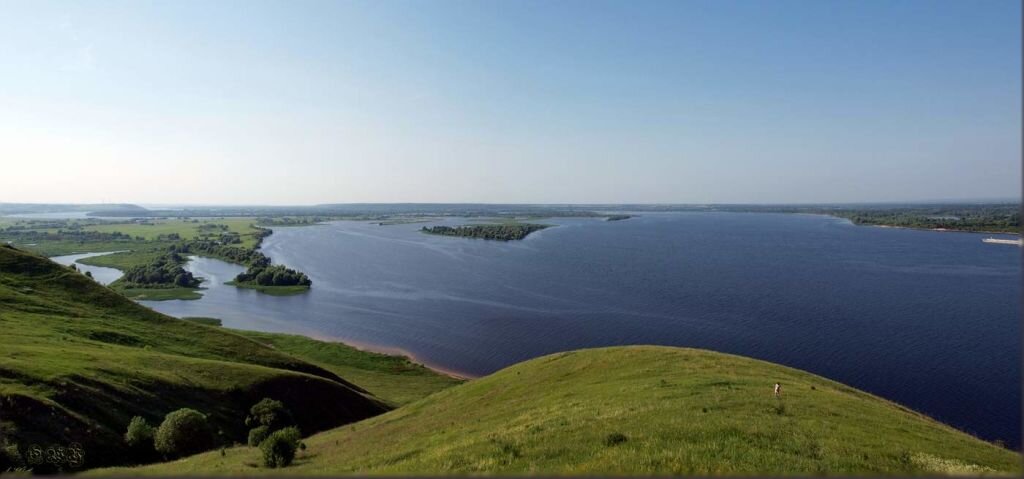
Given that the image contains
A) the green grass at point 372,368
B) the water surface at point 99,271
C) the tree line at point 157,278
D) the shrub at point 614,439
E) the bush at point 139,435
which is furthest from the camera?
the water surface at point 99,271

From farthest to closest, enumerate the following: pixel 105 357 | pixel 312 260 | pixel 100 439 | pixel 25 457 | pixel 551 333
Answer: pixel 312 260, pixel 551 333, pixel 105 357, pixel 100 439, pixel 25 457

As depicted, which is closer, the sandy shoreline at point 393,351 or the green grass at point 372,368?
the green grass at point 372,368

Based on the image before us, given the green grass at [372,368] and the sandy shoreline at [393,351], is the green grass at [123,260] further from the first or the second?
the sandy shoreline at [393,351]

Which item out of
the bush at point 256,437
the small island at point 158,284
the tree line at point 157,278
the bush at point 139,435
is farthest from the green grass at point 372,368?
the tree line at point 157,278

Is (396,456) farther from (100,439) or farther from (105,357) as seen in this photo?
(105,357)

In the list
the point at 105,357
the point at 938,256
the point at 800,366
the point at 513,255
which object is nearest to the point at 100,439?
the point at 105,357

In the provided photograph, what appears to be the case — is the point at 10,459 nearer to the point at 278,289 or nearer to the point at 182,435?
the point at 182,435
